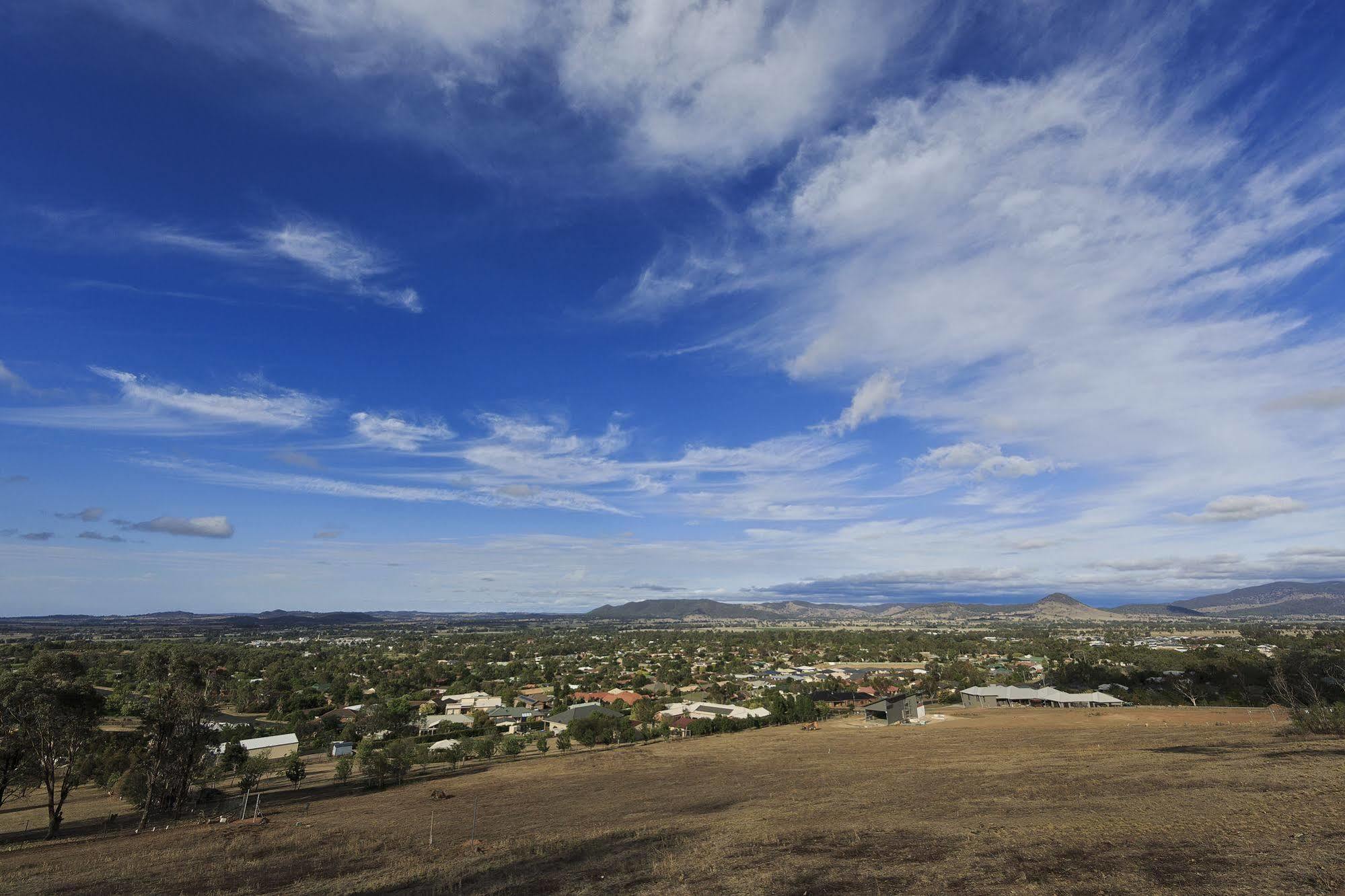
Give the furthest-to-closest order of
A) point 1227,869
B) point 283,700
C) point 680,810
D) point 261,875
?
point 283,700, point 680,810, point 261,875, point 1227,869

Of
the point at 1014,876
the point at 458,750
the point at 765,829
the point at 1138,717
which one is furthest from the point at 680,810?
the point at 1138,717

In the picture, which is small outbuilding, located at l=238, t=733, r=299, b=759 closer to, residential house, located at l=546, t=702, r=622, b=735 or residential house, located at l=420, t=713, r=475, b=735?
residential house, located at l=420, t=713, r=475, b=735

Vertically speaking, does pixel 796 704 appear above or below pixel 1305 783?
below

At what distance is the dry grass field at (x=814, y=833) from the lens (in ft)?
51.6

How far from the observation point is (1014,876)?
15.2 metres

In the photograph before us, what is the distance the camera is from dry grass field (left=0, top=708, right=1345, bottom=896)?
15.7 m

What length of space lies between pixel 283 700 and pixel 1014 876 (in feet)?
269

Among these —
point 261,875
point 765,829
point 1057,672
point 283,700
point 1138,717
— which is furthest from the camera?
point 1057,672

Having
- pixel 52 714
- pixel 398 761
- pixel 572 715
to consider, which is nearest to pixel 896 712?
pixel 572 715

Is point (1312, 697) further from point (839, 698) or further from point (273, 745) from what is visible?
point (273, 745)

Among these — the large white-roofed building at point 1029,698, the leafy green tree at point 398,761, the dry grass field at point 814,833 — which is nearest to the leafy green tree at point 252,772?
the dry grass field at point 814,833

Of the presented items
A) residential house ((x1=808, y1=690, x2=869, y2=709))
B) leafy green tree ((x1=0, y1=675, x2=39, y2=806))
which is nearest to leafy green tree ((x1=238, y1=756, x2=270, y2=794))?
leafy green tree ((x1=0, y1=675, x2=39, y2=806))

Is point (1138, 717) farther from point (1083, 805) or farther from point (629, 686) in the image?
point (629, 686)

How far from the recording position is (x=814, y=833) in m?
20.9
